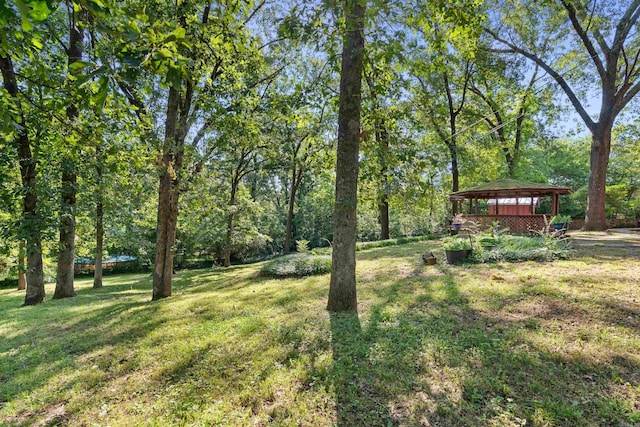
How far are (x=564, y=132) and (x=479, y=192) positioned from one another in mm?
10493

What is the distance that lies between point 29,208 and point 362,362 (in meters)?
8.43

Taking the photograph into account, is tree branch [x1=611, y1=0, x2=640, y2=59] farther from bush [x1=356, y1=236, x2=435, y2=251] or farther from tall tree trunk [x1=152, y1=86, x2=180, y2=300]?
tall tree trunk [x1=152, y1=86, x2=180, y2=300]

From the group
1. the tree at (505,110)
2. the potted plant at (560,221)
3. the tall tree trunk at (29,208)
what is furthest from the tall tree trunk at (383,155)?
the tree at (505,110)

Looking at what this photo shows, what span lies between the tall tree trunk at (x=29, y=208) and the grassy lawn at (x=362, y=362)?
221 cm

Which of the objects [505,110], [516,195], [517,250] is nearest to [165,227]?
[517,250]

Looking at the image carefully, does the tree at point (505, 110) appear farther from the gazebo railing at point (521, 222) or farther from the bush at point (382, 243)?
the bush at point (382, 243)

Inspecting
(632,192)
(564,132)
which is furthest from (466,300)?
(632,192)

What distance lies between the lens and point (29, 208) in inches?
272

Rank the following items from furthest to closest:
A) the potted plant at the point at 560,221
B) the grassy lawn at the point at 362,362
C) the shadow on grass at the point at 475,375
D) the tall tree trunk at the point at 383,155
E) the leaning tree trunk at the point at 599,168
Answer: the leaning tree trunk at the point at 599,168 → the potted plant at the point at 560,221 → the tall tree trunk at the point at 383,155 → the grassy lawn at the point at 362,362 → the shadow on grass at the point at 475,375

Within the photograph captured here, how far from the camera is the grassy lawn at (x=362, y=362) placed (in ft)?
7.04

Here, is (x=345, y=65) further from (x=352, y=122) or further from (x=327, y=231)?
(x=327, y=231)

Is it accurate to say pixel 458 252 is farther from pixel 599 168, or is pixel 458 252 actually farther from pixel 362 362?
pixel 599 168

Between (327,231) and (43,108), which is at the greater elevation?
(43,108)

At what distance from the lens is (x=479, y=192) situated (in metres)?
13.2
